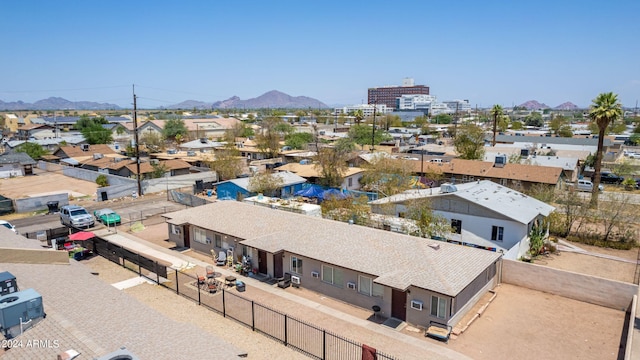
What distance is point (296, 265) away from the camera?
23.6 metres

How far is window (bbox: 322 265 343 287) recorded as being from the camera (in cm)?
2183

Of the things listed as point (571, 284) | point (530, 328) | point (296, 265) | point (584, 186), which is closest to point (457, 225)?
point (571, 284)

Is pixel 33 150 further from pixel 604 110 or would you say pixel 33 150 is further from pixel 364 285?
pixel 604 110

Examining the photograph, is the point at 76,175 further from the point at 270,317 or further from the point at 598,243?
the point at 598,243

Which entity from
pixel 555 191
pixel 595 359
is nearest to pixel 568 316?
pixel 595 359

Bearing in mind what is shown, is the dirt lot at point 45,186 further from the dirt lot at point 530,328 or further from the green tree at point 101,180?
the dirt lot at point 530,328

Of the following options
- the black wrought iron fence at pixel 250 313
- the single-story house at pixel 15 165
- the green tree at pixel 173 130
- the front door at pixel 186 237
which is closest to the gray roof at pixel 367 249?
the front door at pixel 186 237

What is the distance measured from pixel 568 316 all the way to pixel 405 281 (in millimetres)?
8399

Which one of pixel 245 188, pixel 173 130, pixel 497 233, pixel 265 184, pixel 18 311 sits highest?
pixel 173 130

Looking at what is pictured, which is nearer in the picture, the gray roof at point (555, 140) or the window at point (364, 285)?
the window at point (364, 285)

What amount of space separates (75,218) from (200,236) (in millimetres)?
12935

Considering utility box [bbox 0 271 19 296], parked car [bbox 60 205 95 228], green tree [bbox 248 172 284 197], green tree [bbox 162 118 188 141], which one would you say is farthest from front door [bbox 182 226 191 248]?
green tree [bbox 162 118 188 141]

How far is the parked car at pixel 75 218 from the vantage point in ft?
115

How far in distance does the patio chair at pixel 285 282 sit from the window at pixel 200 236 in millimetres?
7449
